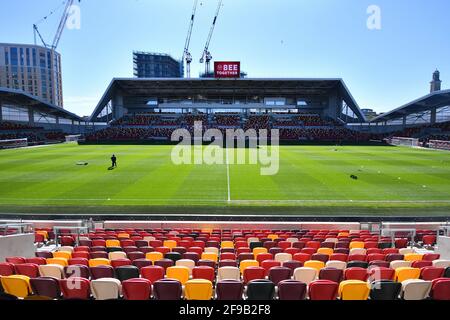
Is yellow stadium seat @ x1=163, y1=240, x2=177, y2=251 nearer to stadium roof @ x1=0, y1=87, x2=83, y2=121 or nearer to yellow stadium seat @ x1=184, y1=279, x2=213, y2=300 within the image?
yellow stadium seat @ x1=184, y1=279, x2=213, y2=300

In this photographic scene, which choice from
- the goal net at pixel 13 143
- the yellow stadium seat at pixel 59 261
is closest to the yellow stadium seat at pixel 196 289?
the yellow stadium seat at pixel 59 261

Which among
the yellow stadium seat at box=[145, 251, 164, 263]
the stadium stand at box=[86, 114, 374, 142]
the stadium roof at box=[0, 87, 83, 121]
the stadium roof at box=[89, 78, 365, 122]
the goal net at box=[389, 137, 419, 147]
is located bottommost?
the yellow stadium seat at box=[145, 251, 164, 263]

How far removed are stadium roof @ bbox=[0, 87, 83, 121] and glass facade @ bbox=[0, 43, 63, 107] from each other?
300 feet

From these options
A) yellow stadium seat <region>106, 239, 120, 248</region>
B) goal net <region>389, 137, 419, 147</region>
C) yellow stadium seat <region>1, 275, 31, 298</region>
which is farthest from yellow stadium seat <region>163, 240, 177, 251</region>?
goal net <region>389, 137, 419, 147</region>

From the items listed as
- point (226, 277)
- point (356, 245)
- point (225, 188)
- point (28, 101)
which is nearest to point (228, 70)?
point (28, 101)

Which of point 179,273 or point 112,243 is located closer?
point 179,273

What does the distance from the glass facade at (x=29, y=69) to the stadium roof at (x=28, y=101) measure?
91514 millimetres

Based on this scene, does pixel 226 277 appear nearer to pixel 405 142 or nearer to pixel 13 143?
pixel 13 143

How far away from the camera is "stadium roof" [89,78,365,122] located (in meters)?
75.8

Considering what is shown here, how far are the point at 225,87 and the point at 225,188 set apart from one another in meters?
63.2

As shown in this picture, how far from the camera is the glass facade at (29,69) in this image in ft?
501

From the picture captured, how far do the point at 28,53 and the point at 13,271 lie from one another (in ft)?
603

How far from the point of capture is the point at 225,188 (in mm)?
23031

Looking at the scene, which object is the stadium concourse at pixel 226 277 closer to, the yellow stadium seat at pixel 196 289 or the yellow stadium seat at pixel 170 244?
the yellow stadium seat at pixel 196 289
